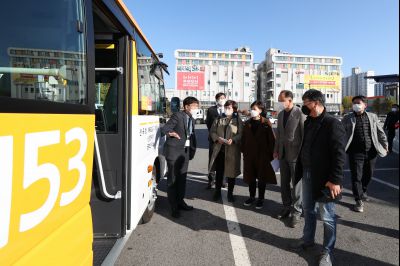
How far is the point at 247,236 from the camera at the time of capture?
398cm

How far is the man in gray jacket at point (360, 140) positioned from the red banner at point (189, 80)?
52.7 meters

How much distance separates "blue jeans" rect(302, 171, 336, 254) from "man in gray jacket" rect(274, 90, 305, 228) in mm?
670

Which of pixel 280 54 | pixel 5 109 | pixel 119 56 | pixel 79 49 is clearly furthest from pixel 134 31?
pixel 280 54

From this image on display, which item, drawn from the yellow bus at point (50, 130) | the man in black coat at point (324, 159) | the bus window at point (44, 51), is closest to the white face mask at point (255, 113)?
the man in black coat at point (324, 159)

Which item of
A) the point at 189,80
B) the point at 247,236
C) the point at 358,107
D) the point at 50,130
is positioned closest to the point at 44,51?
the point at 50,130

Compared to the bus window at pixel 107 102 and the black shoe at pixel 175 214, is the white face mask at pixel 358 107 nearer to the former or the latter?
the black shoe at pixel 175 214

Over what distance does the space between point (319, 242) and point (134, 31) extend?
11.2 feet

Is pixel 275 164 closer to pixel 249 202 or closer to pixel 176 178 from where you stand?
pixel 249 202

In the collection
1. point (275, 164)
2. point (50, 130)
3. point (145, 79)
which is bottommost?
point (275, 164)

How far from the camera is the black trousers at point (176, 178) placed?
4.59 m

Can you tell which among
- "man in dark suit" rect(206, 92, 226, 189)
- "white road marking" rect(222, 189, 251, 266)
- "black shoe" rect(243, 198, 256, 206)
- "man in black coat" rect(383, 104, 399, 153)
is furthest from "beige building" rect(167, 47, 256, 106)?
"white road marking" rect(222, 189, 251, 266)

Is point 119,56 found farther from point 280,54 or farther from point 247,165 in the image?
point 280,54

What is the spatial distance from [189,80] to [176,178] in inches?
2115

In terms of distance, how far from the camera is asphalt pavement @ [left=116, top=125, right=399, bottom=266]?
335 centimetres
